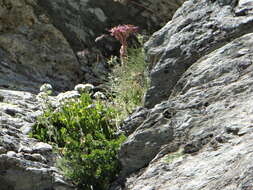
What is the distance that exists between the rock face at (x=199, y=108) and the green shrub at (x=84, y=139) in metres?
0.25

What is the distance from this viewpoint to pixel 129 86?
6.12 meters

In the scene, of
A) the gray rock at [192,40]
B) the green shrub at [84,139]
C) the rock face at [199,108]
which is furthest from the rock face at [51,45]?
the rock face at [199,108]

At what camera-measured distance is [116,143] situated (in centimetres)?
436

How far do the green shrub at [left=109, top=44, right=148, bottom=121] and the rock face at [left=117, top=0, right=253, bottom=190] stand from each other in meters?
0.75

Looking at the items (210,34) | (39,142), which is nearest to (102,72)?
(39,142)

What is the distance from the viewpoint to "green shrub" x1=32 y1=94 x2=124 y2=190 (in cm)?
423

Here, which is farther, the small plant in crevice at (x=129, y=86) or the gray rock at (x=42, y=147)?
the small plant in crevice at (x=129, y=86)

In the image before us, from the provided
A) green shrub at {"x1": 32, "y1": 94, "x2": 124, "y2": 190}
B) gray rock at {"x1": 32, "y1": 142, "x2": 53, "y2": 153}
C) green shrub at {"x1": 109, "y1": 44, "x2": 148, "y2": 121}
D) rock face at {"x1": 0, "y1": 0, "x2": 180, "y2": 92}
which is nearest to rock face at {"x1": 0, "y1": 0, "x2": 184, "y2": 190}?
rock face at {"x1": 0, "y1": 0, "x2": 180, "y2": 92}

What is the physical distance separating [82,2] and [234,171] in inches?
270

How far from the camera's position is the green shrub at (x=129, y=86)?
5.68 meters

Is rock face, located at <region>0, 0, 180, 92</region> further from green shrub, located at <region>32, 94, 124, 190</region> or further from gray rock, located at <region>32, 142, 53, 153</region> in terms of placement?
gray rock, located at <region>32, 142, 53, 153</region>

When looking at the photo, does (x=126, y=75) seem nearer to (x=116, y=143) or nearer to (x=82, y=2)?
(x=116, y=143)

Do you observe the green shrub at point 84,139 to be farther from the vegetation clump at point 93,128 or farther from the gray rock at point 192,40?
the gray rock at point 192,40

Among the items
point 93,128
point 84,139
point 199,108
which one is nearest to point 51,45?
point 93,128
